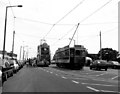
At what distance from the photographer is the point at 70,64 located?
40.2 meters

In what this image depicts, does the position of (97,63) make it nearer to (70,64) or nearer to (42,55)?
(70,64)

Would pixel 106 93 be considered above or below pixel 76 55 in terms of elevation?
below

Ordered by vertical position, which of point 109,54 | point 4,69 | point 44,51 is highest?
point 109,54

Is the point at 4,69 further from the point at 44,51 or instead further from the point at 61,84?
the point at 44,51

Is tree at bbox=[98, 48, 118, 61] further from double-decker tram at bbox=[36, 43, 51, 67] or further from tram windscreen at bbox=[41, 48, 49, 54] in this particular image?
tram windscreen at bbox=[41, 48, 49, 54]

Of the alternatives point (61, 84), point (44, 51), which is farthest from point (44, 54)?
point (61, 84)

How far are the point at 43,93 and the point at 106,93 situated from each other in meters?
2.72

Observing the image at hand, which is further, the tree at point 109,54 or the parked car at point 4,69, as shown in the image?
the tree at point 109,54

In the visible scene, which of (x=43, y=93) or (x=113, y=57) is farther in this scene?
(x=113, y=57)

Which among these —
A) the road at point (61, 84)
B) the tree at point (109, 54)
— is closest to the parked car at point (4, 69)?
the road at point (61, 84)

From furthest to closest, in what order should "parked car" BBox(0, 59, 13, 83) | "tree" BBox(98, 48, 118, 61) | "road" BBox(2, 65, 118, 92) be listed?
Result: 1. "tree" BBox(98, 48, 118, 61)
2. "parked car" BBox(0, 59, 13, 83)
3. "road" BBox(2, 65, 118, 92)

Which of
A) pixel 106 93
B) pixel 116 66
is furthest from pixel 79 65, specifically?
pixel 106 93

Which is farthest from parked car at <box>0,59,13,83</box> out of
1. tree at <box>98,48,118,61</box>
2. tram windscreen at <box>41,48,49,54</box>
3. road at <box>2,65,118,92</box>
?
tree at <box>98,48,118,61</box>

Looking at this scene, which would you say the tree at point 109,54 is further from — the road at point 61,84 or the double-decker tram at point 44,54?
the road at point 61,84
